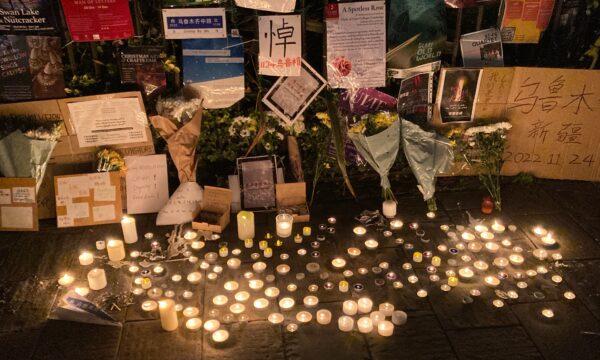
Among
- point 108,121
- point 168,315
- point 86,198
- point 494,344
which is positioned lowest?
point 494,344

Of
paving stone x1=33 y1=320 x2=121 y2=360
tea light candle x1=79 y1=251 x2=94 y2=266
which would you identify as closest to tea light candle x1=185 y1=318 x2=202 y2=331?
paving stone x1=33 y1=320 x2=121 y2=360

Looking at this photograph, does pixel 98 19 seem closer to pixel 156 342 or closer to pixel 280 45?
pixel 280 45

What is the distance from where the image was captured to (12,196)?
16.1 ft

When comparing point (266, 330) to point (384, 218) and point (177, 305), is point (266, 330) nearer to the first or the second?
point (177, 305)

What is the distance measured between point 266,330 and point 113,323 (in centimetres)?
118

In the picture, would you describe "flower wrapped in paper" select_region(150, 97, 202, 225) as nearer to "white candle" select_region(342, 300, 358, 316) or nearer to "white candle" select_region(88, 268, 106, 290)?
"white candle" select_region(88, 268, 106, 290)

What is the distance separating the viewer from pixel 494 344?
3.64m

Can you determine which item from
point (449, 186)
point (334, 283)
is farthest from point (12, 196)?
point (449, 186)

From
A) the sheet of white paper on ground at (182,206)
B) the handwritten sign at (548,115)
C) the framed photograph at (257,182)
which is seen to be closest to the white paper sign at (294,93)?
the framed photograph at (257,182)

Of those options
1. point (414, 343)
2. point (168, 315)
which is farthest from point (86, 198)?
point (414, 343)

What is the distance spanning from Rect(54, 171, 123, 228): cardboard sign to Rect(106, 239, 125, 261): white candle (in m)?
0.65

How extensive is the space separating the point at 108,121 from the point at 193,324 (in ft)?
7.93

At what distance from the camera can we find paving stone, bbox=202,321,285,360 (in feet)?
11.7

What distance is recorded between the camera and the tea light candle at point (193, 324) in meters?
3.77
